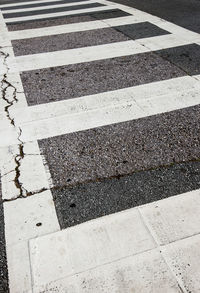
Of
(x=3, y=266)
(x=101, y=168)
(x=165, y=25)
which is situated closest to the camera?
(x=3, y=266)

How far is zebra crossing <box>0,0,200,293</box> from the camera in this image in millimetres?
2357

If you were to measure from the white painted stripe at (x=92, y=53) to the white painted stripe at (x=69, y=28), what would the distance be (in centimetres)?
146

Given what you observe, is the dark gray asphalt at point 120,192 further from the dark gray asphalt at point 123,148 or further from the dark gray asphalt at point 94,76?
the dark gray asphalt at point 94,76

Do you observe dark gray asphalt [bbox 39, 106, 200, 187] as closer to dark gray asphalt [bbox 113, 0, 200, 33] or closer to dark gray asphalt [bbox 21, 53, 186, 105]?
dark gray asphalt [bbox 21, 53, 186, 105]

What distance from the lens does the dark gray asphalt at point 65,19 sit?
27.5 ft

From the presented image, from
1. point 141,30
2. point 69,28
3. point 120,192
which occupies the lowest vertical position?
point 120,192

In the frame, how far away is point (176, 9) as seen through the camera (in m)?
9.24

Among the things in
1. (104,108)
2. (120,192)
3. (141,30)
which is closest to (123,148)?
(120,192)

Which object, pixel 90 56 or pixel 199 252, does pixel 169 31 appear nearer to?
pixel 90 56

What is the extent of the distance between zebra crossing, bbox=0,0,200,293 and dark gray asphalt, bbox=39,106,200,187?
0.01 m

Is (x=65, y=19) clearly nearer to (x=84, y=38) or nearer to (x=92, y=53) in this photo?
(x=84, y=38)

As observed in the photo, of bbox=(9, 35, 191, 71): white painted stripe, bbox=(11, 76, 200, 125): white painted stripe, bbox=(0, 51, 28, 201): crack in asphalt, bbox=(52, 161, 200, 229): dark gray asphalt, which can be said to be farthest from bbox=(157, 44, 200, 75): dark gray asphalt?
bbox=(0, 51, 28, 201): crack in asphalt

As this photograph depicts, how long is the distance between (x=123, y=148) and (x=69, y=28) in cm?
537

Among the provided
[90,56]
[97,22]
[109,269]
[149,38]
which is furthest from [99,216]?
[97,22]
